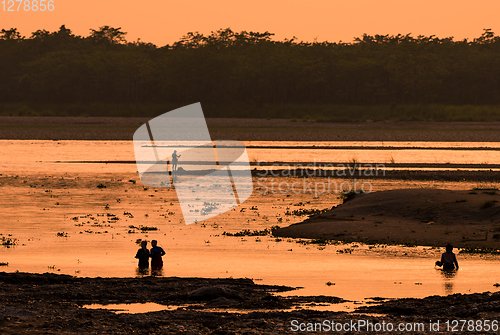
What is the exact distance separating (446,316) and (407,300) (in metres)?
1.54

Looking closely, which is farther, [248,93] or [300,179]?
[248,93]

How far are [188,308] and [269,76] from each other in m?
139

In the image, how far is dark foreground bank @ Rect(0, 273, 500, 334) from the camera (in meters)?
12.6

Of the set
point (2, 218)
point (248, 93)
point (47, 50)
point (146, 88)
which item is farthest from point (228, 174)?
point (47, 50)

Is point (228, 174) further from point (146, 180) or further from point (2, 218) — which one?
point (2, 218)

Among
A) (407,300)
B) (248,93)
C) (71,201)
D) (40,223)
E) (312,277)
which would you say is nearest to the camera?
(407,300)

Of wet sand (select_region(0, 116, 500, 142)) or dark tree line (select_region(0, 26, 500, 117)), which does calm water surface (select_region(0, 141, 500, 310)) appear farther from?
dark tree line (select_region(0, 26, 500, 117))

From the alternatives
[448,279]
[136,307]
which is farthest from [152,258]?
[448,279]

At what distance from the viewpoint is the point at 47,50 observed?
187 m

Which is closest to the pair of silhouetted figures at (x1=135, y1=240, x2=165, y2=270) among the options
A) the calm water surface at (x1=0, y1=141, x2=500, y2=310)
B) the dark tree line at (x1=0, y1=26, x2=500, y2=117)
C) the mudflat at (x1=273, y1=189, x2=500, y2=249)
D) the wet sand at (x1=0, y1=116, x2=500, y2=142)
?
the calm water surface at (x1=0, y1=141, x2=500, y2=310)

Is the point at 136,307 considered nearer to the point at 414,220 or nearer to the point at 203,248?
the point at 203,248

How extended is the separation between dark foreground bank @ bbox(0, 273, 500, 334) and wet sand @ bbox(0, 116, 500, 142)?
70732 mm

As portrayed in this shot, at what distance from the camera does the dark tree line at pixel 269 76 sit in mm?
149750

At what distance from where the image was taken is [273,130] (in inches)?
4023
